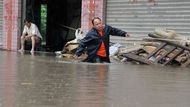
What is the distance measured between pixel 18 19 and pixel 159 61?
32.7ft

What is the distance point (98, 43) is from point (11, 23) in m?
9.50

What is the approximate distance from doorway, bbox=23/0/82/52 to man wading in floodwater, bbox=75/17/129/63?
364 inches

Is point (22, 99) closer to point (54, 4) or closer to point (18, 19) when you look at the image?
point (18, 19)

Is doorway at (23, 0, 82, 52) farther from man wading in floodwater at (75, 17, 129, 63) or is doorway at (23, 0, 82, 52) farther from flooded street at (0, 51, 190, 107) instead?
flooded street at (0, 51, 190, 107)

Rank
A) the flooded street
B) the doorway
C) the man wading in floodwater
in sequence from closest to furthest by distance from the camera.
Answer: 1. the flooded street
2. the man wading in floodwater
3. the doorway

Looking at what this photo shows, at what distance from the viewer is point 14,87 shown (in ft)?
24.3

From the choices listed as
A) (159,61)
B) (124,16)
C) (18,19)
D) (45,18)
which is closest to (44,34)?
(45,18)

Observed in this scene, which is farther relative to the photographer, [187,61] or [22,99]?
[187,61]

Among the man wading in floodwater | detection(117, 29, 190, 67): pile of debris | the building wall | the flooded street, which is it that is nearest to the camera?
the flooded street

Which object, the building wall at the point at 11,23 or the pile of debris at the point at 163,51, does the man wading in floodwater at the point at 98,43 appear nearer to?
the pile of debris at the point at 163,51

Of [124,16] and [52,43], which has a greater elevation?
[124,16]

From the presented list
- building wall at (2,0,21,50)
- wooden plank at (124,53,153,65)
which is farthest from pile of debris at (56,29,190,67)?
building wall at (2,0,21,50)

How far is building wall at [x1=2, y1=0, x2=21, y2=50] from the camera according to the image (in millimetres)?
22594

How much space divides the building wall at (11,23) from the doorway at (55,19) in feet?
2.65
